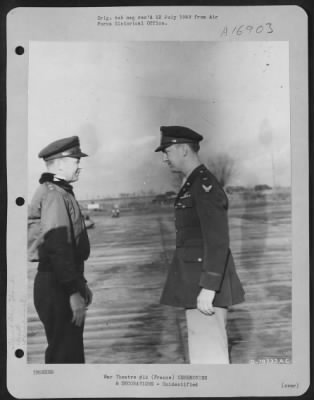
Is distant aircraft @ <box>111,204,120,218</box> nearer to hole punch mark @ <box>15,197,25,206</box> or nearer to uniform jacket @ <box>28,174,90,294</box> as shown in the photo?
uniform jacket @ <box>28,174,90,294</box>

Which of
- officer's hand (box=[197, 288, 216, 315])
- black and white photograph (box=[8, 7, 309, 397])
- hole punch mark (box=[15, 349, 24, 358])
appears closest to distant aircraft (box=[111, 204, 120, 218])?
black and white photograph (box=[8, 7, 309, 397])

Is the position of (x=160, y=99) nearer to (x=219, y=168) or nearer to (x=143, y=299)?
(x=219, y=168)

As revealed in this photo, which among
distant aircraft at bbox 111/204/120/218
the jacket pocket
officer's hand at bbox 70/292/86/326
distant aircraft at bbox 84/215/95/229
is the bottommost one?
officer's hand at bbox 70/292/86/326

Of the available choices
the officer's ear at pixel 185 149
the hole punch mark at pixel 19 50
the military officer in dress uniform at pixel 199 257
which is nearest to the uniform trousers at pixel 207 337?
the military officer in dress uniform at pixel 199 257

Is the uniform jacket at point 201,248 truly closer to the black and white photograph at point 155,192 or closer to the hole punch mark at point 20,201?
the black and white photograph at point 155,192

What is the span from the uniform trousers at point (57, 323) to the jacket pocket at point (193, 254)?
27cm

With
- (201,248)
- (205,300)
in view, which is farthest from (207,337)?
(201,248)

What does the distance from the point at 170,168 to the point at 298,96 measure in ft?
Answer: 1.07

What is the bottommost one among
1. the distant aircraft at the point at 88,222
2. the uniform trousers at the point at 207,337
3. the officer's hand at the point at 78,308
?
the uniform trousers at the point at 207,337

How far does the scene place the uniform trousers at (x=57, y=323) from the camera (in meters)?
0.86

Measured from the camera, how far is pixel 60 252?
851 mm

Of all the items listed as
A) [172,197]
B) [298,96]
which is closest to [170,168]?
[172,197]

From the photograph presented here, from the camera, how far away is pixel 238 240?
86cm

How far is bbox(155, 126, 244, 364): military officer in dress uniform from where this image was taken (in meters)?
0.84
